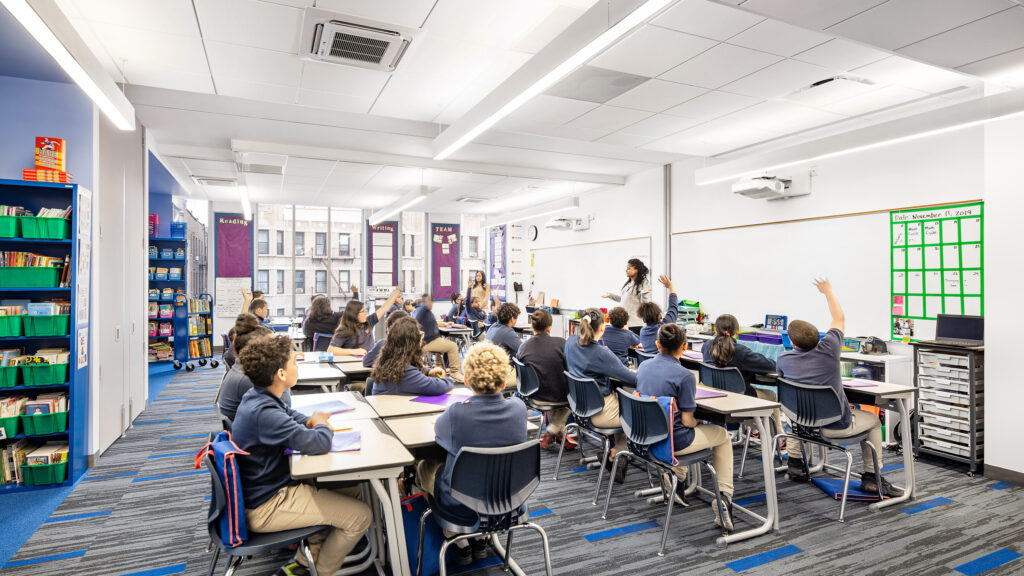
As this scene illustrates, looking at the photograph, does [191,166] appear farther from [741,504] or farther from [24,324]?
[741,504]

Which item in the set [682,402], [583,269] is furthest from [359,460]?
[583,269]

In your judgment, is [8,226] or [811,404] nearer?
[811,404]

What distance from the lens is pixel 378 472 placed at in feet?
6.89

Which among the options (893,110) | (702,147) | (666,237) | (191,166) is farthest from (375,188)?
(893,110)

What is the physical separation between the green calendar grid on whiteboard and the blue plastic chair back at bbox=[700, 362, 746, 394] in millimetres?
2252

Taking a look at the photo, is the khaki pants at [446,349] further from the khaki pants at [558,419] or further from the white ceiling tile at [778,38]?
the white ceiling tile at [778,38]

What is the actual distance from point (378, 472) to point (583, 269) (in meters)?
7.98

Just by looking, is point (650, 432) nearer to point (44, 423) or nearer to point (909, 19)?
point (909, 19)

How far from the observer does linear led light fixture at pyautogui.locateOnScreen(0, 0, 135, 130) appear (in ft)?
7.30

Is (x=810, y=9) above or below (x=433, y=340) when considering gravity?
above

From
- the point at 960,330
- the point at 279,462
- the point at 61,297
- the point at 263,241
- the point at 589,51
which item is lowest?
the point at 279,462

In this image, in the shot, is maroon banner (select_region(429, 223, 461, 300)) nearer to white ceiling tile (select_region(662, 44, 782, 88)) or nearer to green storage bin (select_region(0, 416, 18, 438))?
white ceiling tile (select_region(662, 44, 782, 88))

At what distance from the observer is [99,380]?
13.9ft

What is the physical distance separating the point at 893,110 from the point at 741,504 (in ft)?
13.0
